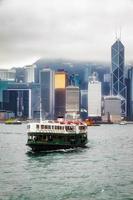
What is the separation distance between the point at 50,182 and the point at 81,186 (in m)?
4.42

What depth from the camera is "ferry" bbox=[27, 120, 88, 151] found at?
99.4 meters

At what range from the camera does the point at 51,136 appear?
330ft

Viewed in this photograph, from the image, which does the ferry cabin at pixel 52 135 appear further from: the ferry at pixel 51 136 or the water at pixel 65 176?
the water at pixel 65 176

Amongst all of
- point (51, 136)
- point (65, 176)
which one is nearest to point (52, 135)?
point (51, 136)

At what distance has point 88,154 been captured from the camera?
100m

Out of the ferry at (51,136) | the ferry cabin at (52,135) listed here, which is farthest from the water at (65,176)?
the ferry cabin at (52,135)

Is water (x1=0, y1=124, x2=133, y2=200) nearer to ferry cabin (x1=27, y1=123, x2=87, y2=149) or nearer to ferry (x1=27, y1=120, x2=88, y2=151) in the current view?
ferry (x1=27, y1=120, x2=88, y2=151)

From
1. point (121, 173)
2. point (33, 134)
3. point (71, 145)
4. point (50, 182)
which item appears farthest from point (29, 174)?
point (71, 145)

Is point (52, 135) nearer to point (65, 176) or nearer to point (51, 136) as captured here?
point (51, 136)

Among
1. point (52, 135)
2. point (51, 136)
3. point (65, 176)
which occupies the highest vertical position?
point (52, 135)

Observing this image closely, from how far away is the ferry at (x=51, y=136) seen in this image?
99.4 meters

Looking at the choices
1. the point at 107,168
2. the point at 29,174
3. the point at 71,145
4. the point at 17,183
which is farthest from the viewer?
the point at 71,145

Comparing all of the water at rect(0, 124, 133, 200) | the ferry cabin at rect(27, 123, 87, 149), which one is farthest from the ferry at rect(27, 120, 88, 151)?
the water at rect(0, 124, 133, 200)

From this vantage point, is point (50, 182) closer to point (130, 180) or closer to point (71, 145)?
point (130, 180)
